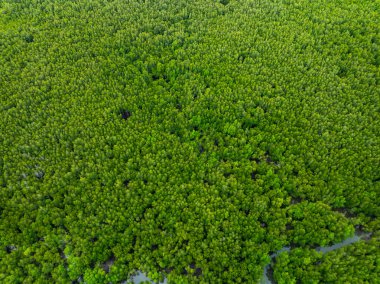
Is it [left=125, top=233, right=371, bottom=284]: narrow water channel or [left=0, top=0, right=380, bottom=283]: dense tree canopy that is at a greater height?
[left=0, top=0, right=380, bottom=283]: dense tree canopy

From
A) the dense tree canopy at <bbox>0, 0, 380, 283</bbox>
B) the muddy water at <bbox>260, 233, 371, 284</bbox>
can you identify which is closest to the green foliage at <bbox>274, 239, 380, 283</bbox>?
the dense tree canopy at <bbox>0, 0, 380, 283</bbox>

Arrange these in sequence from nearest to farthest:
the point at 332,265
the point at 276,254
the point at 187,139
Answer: the point at 332,265, the point at 276,254, the point at 187,139

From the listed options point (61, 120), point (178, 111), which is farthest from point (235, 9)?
point (61, 120)

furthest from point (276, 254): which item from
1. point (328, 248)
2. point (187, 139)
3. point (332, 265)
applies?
point (187, 139)

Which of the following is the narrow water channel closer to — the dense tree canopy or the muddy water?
the muddy water

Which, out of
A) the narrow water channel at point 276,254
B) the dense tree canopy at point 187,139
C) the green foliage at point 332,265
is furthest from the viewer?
the dense tree canopy at point 187,139

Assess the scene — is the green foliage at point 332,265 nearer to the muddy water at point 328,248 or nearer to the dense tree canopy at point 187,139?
the dense tree canopy at point 187,139

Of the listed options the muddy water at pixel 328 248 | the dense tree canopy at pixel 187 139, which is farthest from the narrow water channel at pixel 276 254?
the dense tree canopy at pixel 187 139

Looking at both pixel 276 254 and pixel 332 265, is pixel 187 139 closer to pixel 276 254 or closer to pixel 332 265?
pixel 276 254

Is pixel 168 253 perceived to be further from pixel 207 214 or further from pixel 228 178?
pixel 228 178
